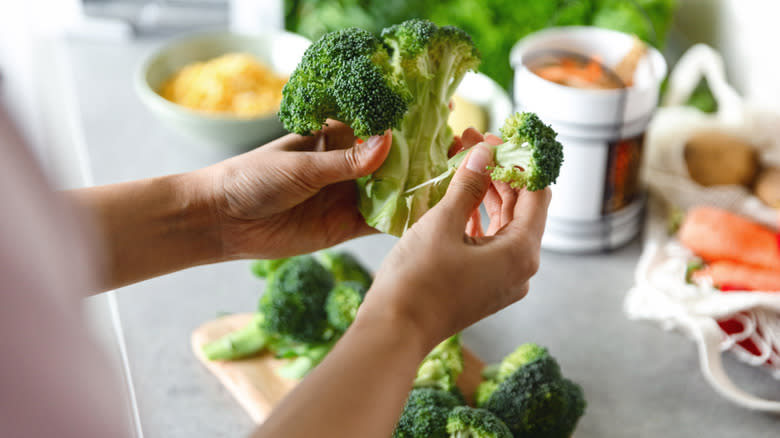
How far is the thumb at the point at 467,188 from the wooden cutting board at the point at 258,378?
384 mm

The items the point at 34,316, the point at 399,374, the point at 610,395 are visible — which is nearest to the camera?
the point at 34,316

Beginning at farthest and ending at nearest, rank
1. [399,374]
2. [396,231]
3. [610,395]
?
[610,395]
[396,231]
[399,374]

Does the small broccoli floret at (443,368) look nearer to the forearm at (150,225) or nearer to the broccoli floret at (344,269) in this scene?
the broccoli floret at (344,269)

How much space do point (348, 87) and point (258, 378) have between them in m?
0.54

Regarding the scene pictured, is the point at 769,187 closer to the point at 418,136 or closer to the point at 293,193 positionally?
the point at 418,136

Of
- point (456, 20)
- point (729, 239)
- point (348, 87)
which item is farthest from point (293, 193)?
point (456, 20)

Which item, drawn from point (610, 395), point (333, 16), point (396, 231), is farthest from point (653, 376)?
point (333, 16)

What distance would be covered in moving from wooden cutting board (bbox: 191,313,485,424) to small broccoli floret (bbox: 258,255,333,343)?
66 mm

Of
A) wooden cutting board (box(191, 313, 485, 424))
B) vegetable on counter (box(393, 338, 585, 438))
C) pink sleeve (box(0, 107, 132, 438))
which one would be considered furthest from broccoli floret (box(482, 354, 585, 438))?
pink sleeve (box(0, 107, 132, 438))

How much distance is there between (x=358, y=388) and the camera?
0.61 m

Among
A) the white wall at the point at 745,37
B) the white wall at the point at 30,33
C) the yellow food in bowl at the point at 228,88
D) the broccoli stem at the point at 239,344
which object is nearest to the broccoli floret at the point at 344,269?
the broccoli stem at the point at 239,344

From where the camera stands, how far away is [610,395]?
1.09m

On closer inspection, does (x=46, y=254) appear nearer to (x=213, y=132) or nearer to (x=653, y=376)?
(x=653, y=376)

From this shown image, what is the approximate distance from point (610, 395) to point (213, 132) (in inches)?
39.1
